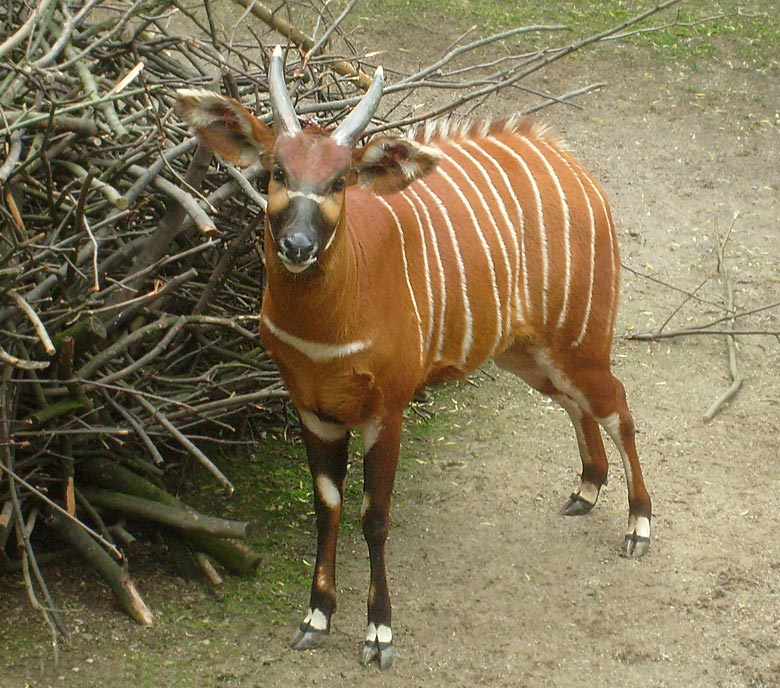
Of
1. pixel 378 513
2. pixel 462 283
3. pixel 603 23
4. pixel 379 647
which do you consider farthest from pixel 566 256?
pixel 603 23

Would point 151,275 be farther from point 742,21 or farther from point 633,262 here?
point 742,21

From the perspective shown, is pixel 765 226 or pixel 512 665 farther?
pixel 765 226

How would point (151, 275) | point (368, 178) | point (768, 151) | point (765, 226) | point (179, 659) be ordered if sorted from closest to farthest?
point (368, 178) < point (179, 659) < point (151, 275) < point (765, 226) < point (768, 151)

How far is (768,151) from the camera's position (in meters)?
7.79

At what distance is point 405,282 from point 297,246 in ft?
2.23

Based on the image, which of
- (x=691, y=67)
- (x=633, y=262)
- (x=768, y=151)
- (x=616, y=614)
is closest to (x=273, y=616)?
(x=616, y=614)

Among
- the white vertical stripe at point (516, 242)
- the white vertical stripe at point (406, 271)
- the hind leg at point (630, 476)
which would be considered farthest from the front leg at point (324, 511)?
the hind leg at point (630, 476)

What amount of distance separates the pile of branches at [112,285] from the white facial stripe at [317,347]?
0.33 m

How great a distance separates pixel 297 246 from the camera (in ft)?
8.79

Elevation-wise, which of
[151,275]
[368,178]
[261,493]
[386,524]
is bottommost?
[261,493]

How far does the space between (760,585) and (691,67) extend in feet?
19.4

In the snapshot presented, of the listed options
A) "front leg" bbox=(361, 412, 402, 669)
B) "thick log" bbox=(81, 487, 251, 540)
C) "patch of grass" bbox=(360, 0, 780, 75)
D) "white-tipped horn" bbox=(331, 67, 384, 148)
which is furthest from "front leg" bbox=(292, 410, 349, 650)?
"patch of grass" bbox=(360, 0, 780, 75)

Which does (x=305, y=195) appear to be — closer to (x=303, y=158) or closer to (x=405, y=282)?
(x=303, y=158)

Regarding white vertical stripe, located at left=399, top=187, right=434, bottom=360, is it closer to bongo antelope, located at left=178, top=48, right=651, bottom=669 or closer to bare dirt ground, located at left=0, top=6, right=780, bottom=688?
bongo antelope, located at left=178, top=48, right=651, bottom=669
